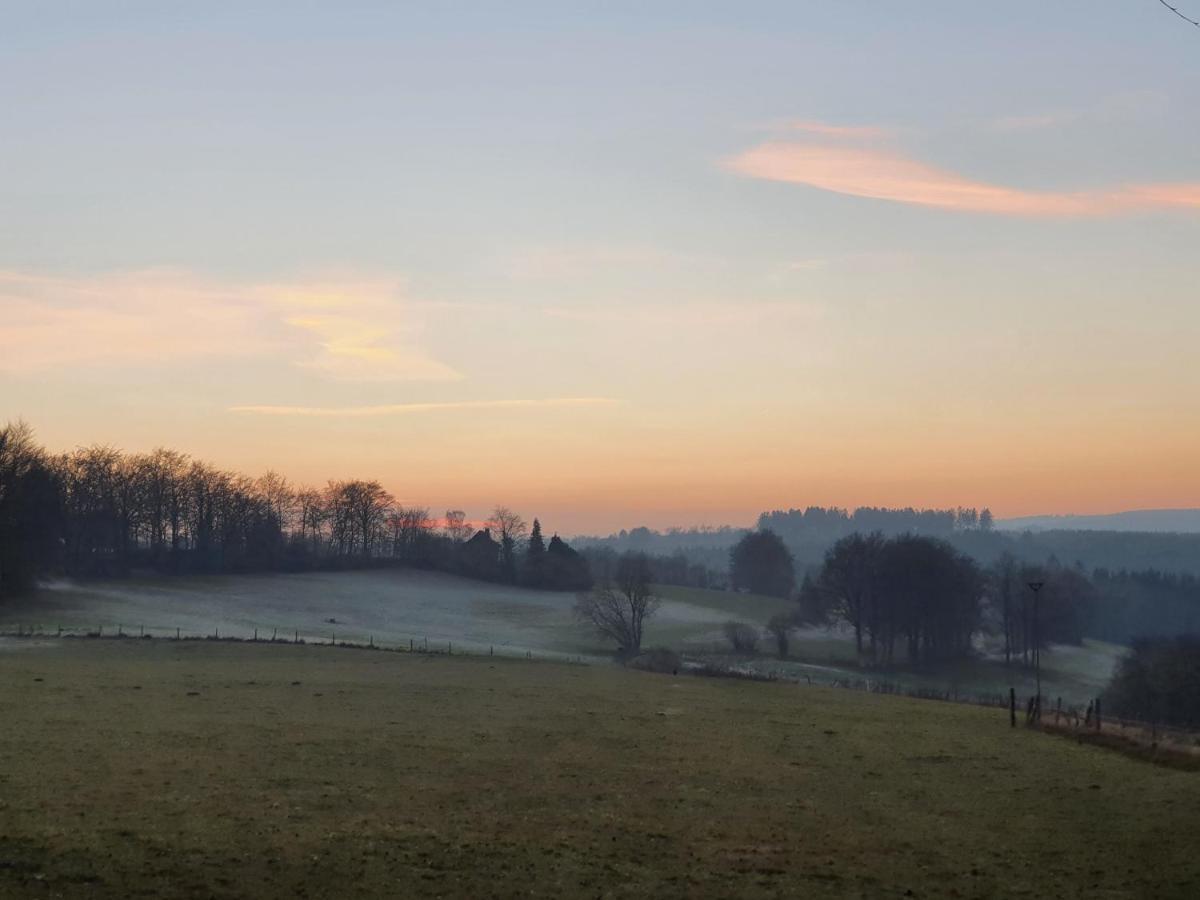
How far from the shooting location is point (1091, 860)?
78.8 ft

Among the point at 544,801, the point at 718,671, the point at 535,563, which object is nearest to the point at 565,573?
the point at 535,563

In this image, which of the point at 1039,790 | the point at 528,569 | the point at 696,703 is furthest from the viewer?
the point at 528,569

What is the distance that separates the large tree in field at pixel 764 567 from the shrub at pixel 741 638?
75.1m

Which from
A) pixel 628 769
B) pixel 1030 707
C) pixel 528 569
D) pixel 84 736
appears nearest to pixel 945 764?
pixel 628 769

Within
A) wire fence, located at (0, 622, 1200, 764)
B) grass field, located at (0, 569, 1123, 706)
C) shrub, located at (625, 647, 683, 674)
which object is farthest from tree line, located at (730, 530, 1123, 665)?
shrub, located at (625, 647, 683, 674)

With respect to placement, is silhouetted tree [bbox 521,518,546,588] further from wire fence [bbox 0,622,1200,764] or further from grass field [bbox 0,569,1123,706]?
wire fence [bbox 0,622,1200,764]

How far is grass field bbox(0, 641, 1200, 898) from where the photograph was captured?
71.3 ft

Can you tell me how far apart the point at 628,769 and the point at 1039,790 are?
11514mm

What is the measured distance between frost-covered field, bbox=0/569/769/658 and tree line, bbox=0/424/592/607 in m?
5.10

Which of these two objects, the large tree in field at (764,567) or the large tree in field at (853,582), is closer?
the large tree in field at (853,582)

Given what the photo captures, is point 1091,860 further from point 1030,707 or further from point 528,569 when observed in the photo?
point 528,569

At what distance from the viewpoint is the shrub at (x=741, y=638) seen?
109m

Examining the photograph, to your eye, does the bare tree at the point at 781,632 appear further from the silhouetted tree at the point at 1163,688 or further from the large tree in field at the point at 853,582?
the silhouetted tree at the point at 1163,688

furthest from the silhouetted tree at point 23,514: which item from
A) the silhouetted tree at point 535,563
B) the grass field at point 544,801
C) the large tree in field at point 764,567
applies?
the large tree in field at point 764,567
